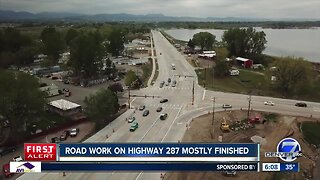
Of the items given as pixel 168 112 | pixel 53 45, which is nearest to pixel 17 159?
pixel 168 112

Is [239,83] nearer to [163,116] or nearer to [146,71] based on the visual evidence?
[146,71]

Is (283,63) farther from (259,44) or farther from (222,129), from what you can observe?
(259,44)

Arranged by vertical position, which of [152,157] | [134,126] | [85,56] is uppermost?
[85,56]

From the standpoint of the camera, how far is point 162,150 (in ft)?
54.3

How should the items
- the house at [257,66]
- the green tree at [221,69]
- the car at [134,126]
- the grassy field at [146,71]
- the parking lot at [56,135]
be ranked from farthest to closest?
the house at [257,66] < the green tree at [221,69] < the grassy field at [146,71] < the car at [134,126] < the parking lot at [56,135]

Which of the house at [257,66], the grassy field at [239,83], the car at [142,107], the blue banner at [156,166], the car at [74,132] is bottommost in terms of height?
the car at [74,132]

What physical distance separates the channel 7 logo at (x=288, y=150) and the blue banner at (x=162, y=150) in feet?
3.96

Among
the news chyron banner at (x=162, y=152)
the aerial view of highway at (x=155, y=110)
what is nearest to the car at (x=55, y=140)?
the aerial view of highway at (x=155, y=110)

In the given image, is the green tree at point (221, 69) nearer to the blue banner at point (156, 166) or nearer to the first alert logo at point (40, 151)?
the blue banner at point (156, 166)

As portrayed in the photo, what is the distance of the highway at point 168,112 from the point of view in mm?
27547

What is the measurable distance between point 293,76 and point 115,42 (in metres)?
56.7

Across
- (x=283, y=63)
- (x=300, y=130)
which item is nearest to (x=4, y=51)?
(x=283, y=63)

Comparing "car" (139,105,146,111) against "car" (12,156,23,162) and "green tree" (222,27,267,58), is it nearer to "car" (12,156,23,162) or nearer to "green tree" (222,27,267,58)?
"car" (12,156,23,162)

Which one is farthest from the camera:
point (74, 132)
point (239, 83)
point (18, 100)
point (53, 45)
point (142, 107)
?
point (53, 45)
